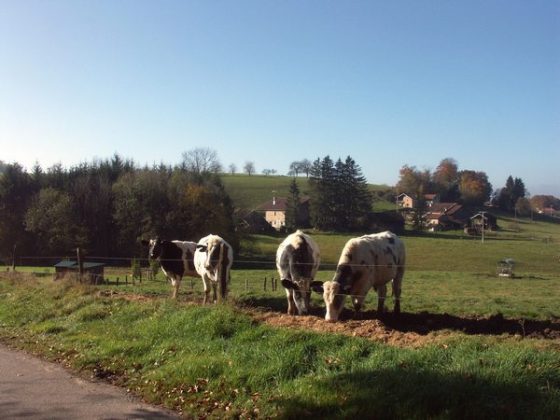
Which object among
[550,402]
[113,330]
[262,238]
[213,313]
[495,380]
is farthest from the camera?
[262,238]

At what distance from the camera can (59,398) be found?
8000 millimetres

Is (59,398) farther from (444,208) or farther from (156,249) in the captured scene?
(444,208)

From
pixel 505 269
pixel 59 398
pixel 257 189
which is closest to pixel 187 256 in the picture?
pixel 59 398

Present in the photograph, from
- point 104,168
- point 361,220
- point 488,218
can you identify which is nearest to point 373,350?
point 361,220

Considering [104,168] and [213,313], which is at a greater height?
[104,168]

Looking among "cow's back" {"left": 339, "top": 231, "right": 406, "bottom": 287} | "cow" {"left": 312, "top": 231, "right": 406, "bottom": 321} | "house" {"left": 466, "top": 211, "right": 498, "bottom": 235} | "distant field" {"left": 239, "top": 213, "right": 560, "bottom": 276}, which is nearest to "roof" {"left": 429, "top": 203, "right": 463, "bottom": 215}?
"house" {"left": 466, "top": 211, "right": 498, "bottom": 235}

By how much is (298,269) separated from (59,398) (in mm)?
7744

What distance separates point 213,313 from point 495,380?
19.3 feet

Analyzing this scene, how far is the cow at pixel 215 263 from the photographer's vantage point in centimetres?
1516

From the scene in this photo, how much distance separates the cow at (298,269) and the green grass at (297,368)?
3242 millimetres

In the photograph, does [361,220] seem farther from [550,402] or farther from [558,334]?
[550,402]

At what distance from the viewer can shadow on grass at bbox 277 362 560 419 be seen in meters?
5.78

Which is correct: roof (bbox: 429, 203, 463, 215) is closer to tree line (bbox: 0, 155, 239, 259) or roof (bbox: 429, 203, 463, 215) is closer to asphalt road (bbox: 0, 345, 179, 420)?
tree line (bbox: 0, 155, 239, 259)

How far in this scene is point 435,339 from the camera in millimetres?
8195
